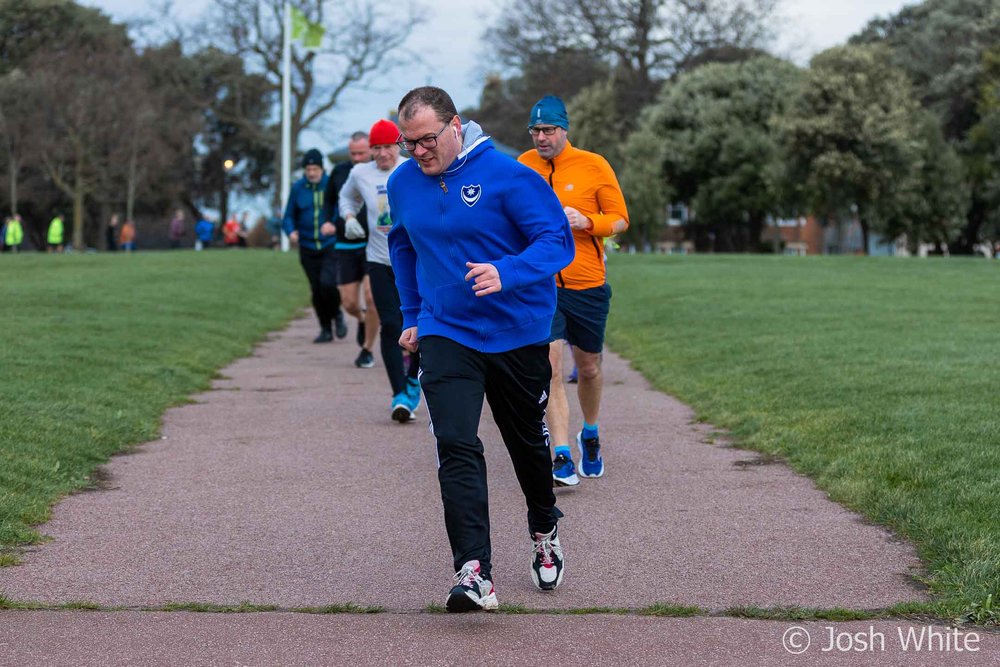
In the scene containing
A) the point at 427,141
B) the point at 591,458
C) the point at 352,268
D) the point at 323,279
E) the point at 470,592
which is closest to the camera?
the point at 470,592

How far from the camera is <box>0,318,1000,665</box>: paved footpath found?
427 centimetres

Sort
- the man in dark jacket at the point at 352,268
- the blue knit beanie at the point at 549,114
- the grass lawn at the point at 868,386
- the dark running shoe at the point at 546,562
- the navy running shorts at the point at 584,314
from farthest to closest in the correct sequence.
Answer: the man in dark jacket at the point at 352,268 → the navy running shorts at the point at 584,314 → the blue knit beanie at the point at 549,114 → the grass lawn at the point at 868,386 → the dark running shoe at the point at 546,562

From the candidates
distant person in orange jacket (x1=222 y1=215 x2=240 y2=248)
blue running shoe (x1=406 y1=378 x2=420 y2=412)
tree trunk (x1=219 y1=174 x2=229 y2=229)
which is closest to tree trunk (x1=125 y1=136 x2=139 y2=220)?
distant person in orange jacket (x1=222 y1=215 x2=240 y2=248)

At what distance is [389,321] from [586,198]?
9.43 ft

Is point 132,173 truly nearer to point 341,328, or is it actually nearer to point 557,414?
point 341,328

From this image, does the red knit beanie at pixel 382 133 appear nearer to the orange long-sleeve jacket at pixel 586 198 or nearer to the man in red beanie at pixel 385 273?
the man in red beanie at pixel 385 273

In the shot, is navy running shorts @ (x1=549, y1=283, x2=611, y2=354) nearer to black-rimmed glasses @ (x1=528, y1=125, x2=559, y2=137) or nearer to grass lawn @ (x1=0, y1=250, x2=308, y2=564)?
black-rimmed glasses @ (x1=528, y1=125, x2=559, y2=137)

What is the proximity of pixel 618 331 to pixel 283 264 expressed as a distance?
16956mm

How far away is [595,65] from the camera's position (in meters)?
60.4

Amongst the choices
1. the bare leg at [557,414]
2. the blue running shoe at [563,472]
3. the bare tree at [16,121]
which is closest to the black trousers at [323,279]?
the bare leg at [557,414]

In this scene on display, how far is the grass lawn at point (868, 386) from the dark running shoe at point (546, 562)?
139 cm

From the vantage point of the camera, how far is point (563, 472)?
7.17m

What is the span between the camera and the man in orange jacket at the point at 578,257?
7172mm

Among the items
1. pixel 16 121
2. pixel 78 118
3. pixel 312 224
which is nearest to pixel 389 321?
pixel 312 224
